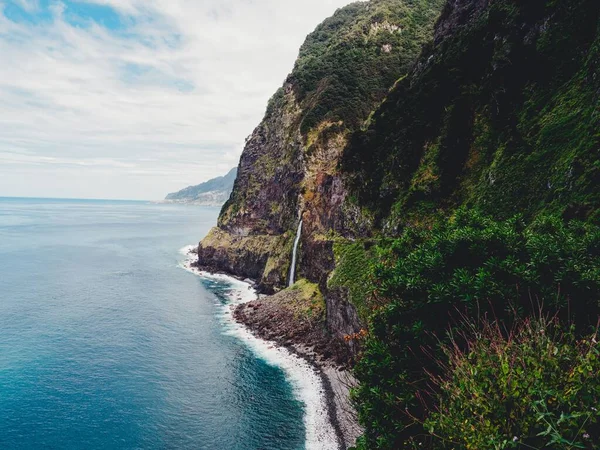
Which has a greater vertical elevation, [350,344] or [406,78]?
[406,78]

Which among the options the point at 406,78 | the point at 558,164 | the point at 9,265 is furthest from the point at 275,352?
the point at 9,265

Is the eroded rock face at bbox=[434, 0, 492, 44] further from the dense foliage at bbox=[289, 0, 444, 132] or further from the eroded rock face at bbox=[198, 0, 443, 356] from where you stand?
the dense foliage at bbox=[289, 0, 444, 132]

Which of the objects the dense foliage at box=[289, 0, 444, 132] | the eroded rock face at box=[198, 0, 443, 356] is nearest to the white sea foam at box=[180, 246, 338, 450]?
the eroded rock face at box=[198, 0, 443, 356]

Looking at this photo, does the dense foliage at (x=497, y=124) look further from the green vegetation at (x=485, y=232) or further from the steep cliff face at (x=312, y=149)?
the steep cliff face at (x=312, y=149)

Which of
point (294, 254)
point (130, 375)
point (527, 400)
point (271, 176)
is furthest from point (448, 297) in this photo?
point (271, 176)

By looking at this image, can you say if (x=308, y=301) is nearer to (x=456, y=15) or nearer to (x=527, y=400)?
(x=456, y=15)

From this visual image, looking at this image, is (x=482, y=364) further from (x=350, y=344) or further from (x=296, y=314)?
(x=296, y=314)
